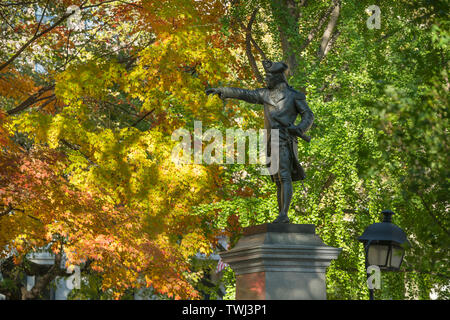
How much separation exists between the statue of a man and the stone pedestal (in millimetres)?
333

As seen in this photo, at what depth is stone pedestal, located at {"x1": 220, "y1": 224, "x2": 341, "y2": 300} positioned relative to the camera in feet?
31.8

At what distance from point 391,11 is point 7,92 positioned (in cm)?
1170

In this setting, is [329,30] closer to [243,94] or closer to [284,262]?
[243,94]

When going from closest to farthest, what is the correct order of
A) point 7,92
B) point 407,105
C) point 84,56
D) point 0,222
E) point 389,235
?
point 407,105 < point 389,235 < point 0,222 < point 7,92 < point 84,56

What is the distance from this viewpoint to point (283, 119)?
10508mm

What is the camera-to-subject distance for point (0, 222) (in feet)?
54.7

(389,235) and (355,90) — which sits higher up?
(355,90)

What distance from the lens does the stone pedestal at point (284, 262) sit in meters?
9.68

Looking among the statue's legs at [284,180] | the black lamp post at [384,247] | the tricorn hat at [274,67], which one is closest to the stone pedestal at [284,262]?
the statue's legs at [284,180]

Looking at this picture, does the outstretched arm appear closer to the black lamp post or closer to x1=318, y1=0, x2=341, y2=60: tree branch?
the black lamp post

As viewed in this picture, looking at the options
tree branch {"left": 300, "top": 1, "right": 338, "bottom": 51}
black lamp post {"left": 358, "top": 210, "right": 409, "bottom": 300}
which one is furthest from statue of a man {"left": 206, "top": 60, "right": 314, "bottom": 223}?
tree branch {"left": 300, "top": 1, "right": 338, "bottom": 51}
